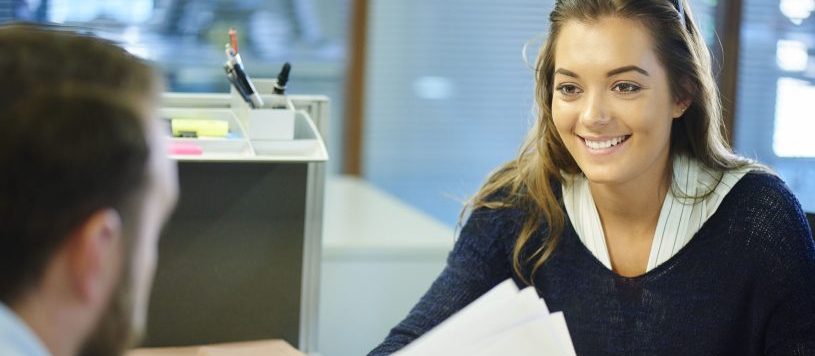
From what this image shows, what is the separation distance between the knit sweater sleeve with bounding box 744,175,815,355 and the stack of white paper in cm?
46

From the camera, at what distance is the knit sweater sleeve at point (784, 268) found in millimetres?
1500

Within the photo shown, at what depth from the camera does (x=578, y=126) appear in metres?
1.58

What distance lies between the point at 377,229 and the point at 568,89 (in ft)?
3.20

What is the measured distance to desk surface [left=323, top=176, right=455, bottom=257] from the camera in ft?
7.41

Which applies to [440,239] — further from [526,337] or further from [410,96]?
[410,96]

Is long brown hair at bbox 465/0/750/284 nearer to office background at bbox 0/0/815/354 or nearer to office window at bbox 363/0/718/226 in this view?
office background at bbox 0/0/815/354

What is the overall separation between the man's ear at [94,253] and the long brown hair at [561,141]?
1059 millimetres

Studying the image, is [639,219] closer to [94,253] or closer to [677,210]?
[677,210]

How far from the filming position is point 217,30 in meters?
3.56

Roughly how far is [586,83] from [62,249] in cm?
104

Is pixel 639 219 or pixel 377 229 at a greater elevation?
pixel 639 219

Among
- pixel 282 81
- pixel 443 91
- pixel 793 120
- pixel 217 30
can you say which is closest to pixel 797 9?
pixel 793 120

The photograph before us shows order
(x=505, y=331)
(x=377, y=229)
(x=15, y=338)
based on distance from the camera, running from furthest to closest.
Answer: (x=377, y=229), (x=505, y=331), (x=15, y=338)

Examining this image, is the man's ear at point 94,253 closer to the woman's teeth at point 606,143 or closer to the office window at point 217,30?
the woman's teeth at point 606,143
